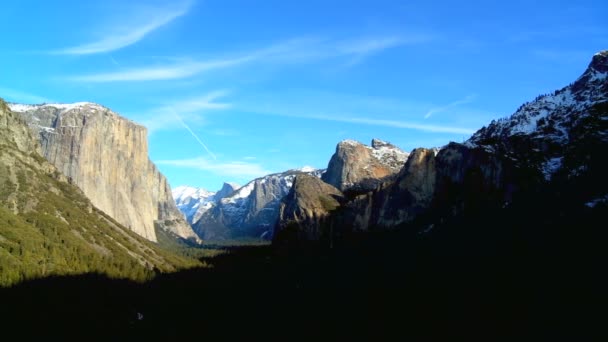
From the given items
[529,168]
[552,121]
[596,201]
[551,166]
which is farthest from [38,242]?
[552,121]

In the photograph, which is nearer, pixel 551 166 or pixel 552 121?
pixel 551 166

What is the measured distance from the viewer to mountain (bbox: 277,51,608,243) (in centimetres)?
10600

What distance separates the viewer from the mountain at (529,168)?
106000 millimetres

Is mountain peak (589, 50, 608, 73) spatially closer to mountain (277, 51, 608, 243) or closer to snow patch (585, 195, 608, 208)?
mountain (277, 51, 608, 243)

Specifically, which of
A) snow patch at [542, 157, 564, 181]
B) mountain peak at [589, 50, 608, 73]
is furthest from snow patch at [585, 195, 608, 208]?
mountain peak at [589, 50, 608, 73]

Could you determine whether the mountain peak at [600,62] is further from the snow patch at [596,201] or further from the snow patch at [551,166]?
the snow patch at [596,201]

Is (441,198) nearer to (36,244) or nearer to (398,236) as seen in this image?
(398,236)

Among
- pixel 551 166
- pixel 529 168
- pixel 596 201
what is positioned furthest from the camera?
pixel 529 168

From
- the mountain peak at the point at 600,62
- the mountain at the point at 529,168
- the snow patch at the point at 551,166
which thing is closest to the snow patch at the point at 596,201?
the mountain at the point at 529,168

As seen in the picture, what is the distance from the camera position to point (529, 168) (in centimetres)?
13112

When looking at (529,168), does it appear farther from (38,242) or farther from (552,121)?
(38,242)

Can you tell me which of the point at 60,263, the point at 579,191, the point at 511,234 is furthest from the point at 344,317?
the point at 60,263

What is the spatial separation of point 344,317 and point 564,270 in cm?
4130

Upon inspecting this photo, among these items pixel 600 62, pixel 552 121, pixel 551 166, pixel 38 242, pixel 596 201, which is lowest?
pixel 38 242
